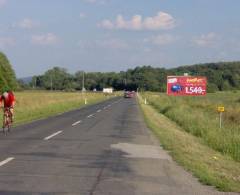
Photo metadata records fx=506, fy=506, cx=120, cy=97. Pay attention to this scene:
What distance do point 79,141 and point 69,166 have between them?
19.5ft

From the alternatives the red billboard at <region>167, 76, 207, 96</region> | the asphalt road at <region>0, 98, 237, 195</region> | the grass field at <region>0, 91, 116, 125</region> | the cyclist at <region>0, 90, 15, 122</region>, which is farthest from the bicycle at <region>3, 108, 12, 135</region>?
the red billboard at <region>167, 76, 207, 96</region>

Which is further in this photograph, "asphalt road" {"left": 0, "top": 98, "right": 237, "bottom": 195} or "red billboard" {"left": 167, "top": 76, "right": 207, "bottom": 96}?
"red billboard" {"left": 167, "top": 76, "right": 207, "bottom": 96}

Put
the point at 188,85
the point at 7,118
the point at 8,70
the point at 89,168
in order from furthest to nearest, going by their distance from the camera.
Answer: the point at 8,70, the point at 188,85, the point at 7,118, the point at 89,168

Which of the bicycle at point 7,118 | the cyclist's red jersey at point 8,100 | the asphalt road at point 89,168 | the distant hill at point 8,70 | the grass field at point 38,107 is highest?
the distant hill at point 8,70

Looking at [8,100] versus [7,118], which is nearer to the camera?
[7,118]

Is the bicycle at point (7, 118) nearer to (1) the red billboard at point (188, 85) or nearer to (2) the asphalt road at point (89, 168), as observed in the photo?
(2) the asphalt road at point (89, 168)

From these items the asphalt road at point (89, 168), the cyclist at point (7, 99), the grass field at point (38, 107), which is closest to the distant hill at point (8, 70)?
the grass field at point (38, 107)

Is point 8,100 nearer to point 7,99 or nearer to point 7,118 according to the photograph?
point 7,99

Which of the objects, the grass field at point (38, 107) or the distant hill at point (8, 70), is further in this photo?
the distant hill at point (8, 70)

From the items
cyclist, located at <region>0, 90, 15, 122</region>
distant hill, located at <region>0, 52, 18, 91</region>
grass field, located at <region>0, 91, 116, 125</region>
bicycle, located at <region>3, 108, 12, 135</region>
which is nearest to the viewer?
bicycle, located at <region>3, 108, 12, 135</region>

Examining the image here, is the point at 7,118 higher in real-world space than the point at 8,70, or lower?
lower

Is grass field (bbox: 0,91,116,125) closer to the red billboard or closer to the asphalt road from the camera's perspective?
the red billboard

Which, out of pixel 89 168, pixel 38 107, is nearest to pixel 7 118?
pixel 89 168

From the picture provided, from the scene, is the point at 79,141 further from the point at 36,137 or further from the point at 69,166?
the point at 69,166
